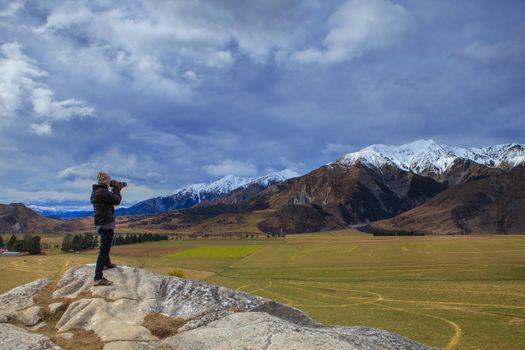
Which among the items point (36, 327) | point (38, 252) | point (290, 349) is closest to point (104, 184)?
point (36, 327)

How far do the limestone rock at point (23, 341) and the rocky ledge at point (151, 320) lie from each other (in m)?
0.03

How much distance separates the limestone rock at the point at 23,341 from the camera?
11.0 metres

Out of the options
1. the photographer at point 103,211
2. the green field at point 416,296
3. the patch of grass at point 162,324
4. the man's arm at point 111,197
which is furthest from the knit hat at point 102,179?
the green field at point 416,296

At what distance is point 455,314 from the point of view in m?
41.8

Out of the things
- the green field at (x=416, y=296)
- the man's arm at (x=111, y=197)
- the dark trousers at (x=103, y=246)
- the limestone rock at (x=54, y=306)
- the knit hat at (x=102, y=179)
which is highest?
the knit hat at (x=102, y=179)

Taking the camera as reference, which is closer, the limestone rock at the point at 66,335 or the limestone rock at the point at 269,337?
the limestone rock at the point at 269,337

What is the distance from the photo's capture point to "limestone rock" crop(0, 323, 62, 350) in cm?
1100

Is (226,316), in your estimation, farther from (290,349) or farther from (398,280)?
(398,280)

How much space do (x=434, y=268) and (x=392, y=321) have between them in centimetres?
6088

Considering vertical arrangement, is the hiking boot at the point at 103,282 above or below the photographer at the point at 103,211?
below

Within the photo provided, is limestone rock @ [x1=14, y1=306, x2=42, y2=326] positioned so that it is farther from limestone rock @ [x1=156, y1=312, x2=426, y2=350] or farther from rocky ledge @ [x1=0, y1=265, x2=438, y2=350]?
limestone rock @ [x1=156, y1=312, x2=426, y2=350]

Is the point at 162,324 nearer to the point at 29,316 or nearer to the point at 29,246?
the point at 29,316

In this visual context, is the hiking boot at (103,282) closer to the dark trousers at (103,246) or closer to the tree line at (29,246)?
the dark trousers at (103,246)

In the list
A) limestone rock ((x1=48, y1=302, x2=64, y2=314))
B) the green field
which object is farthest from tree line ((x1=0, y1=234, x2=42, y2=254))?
limestone rock ((x1=48, y1=302, x2=64, y2=314))
